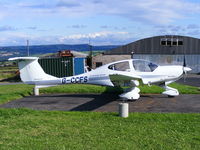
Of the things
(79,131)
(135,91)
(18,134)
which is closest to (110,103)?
(135,91)

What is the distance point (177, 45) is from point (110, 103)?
84.1ft

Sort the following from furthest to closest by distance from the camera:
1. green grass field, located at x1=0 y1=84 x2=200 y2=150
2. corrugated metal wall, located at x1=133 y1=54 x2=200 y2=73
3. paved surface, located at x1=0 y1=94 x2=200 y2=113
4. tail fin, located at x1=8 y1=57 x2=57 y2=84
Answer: corrugated metal wall, located at x1=133 y1=54 x2=200 y2=73
tail fin, located at x1=8 y1=57 x2=57 y2=84
paved surface, located at x1=0 y1=94 x2=200 y2=113
green grass field, located at x1=0 y1=84 x2=200 y2=150

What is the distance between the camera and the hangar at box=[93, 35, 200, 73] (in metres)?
36.4

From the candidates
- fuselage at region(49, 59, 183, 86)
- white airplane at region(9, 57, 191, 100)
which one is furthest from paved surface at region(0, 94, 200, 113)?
fuselage at region(49, 59, 183, 86)

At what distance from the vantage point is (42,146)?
723 centimetres

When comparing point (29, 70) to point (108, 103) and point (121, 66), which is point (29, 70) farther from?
point (121, 66)

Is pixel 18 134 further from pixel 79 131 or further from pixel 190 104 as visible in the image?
pixel 190 104

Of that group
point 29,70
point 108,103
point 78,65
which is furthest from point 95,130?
point 78,65

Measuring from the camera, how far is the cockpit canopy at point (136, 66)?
562 inches

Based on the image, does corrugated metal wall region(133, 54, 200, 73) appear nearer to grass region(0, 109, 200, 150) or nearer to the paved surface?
the paved surface

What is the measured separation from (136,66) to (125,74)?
0.82 metres

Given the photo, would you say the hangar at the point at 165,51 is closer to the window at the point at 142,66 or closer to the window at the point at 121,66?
the window at the point at 142,66

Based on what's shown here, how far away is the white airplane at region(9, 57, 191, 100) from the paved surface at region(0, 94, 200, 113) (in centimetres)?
69

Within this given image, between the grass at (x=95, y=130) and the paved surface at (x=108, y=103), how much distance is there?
1.36m
